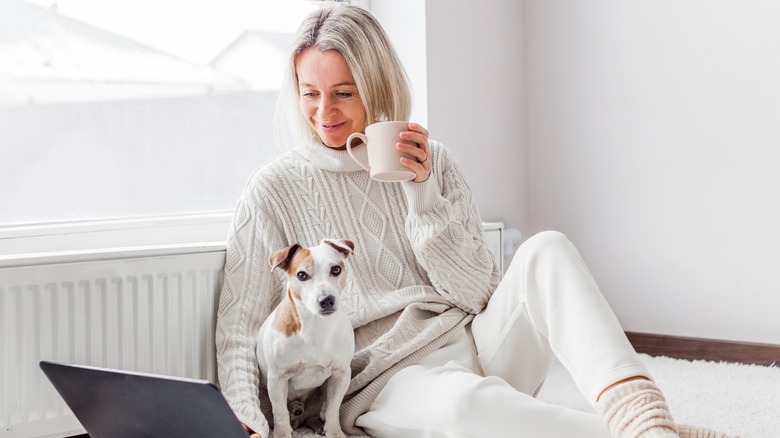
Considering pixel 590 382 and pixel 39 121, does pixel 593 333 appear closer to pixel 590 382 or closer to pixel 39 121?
pixel 590 382

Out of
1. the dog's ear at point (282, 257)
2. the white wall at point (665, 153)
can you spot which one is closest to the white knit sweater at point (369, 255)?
the dog's ear at point (282, 257)

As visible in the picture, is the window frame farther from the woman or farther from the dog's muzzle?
the dog's muzzle

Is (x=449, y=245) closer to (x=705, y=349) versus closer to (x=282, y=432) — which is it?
(x=282, y=432)

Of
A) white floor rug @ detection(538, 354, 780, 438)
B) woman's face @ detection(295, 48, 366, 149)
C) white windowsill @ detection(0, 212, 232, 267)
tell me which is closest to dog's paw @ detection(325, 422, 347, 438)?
white windowsill @ detection(0, 212, 232, 267)

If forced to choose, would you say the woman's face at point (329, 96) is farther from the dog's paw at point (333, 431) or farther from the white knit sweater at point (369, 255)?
the dog's paw at point (333, 431)

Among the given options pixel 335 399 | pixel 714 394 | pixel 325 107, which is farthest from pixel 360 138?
pixel 714 394

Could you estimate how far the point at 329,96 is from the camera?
1560 millimetres

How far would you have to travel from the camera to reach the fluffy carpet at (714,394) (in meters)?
1.64

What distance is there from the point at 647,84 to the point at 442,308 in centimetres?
113

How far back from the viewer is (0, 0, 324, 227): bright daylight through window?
171 centimetres

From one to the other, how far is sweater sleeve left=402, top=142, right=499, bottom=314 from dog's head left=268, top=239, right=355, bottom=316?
0.23 metres

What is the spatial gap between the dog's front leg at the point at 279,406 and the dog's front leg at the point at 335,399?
0.07m

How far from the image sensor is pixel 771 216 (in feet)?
6.95

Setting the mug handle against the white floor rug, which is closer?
the mug handle
